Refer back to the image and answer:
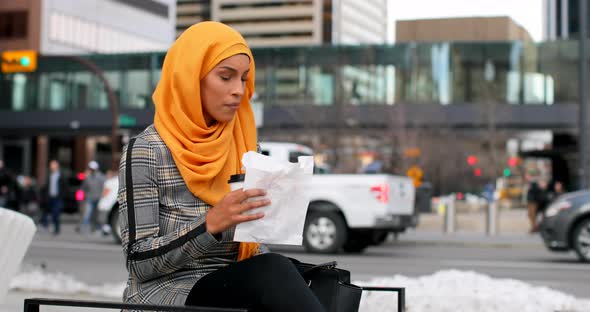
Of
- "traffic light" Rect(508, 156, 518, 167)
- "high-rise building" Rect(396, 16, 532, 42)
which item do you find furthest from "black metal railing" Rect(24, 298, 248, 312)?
"traffic light" Rect(508, 156, 518, 167)

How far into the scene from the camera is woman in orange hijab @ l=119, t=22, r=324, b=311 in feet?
8.44

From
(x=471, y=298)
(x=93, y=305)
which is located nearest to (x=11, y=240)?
(x=93, y=305)

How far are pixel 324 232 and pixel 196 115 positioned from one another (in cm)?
1225

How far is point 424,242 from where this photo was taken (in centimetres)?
1975

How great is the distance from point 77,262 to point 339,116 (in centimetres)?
2569

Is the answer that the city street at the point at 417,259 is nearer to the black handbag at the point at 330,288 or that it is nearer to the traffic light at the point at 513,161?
the black handbag at the point at 330,288

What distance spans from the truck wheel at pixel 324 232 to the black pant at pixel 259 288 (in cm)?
1225

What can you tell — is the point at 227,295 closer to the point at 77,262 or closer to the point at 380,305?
the point at 380,305

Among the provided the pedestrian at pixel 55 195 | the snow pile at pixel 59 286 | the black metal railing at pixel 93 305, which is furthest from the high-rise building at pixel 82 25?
the black metal railing at pixel 93 305

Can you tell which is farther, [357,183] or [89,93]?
[89,93]

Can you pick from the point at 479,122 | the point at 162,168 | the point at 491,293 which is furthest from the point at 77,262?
the point at 479,122

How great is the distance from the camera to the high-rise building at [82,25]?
63.8m

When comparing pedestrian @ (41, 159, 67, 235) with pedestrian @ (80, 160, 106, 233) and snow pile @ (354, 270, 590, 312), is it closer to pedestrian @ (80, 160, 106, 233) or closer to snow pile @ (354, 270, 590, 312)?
pedestrian @ (80, 160, 106, 233)

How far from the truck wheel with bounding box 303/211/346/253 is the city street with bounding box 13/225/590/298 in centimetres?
21
